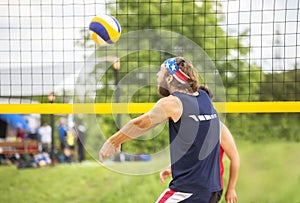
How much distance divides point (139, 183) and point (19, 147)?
23.6 ft

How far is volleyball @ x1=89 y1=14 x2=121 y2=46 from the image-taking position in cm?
562

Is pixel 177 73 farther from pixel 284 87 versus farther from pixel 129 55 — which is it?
pixel 284 87

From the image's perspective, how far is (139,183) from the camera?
9.76 m

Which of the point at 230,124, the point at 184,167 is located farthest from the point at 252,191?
the point at 184,167

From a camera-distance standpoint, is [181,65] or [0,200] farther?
[0,200]

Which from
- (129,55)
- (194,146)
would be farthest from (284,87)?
(194,146)

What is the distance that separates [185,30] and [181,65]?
10.1m

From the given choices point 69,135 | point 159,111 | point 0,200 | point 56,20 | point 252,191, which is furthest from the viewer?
point 69,135

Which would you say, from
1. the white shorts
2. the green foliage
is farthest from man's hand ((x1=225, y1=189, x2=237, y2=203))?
the green foliage

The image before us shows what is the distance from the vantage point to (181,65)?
397 centimetres

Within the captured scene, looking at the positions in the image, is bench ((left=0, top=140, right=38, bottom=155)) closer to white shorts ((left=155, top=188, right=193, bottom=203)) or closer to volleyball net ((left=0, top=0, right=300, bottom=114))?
volleyball net ((left=0, top=0, right=300, bottom=114))

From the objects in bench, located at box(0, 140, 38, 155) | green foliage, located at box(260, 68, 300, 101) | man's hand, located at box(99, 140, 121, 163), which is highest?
green foliage, located at box(260, 68, 300, 101)

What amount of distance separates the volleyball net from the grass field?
996mm

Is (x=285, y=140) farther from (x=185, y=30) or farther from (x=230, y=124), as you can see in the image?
(x=185, y=30)
